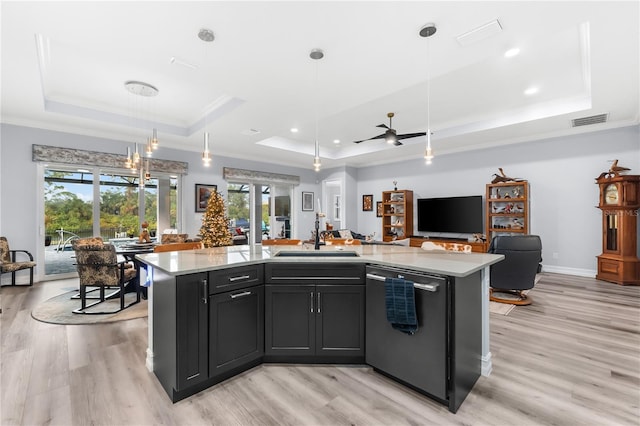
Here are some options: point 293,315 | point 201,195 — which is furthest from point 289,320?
point 201,195

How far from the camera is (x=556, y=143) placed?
5.79 meters

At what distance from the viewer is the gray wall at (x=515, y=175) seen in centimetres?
496

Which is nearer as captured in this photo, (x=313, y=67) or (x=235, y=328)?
(x=235, y=328)

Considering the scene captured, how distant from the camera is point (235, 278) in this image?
7.43ft

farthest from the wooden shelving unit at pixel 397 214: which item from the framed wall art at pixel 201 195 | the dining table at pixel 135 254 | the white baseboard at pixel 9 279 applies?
the white baseboard at pixel 9 279

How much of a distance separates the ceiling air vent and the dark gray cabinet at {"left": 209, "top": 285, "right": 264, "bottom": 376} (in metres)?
5.79

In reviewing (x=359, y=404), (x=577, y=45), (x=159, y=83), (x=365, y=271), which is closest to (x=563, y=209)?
(x=577, y=45)

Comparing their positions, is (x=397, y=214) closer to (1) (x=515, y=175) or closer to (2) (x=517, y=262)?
(1) (x=515, y=175)

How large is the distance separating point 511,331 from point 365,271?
2.01 meters

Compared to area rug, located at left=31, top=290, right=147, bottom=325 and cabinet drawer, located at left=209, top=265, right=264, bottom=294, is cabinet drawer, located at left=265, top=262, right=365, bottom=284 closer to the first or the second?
cabinet drawer, located at left=209, top=265, right=264, bottom=294

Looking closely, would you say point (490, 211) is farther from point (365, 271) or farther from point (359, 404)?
point (359, 404)

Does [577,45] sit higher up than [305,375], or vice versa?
[577,45]

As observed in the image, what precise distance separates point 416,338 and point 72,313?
4.09m

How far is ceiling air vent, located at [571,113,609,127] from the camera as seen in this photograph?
472cm
